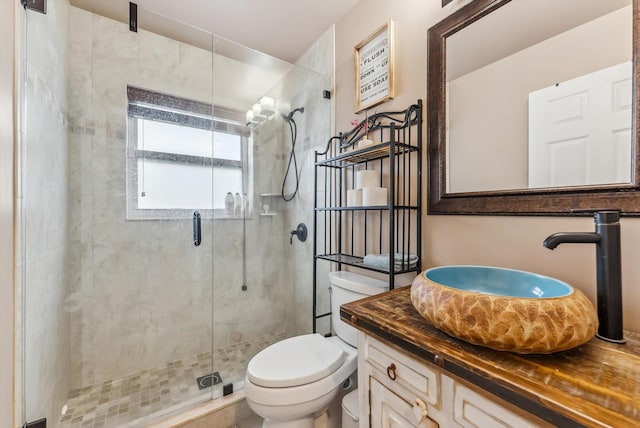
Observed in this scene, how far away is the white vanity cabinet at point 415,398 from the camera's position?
52 centimetres

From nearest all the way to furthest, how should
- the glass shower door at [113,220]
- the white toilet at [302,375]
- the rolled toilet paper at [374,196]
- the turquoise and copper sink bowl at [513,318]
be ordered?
the turquoise and copper sink bowl at [513,318] → the white toilet at [302,375] → the glass shower door at [113,220] → the rolled toilet paper at [374,196]

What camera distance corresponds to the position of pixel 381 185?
4.73 feet

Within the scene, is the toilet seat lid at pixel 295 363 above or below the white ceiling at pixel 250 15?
below

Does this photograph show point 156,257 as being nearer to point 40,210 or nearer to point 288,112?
point 40,210

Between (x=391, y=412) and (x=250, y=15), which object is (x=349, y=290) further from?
(x=250, y=15)

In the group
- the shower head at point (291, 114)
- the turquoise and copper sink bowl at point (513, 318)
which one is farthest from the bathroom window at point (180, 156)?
the turquoise and copper sink bowl at point (513, 318)

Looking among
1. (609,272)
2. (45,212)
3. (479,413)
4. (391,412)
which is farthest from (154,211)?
(609,272)

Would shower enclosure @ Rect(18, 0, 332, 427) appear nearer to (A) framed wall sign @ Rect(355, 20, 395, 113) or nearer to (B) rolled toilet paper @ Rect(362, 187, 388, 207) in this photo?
(A) framed wall sign @ Rect(355, 20, 395, 113)

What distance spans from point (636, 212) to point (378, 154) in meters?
0.95

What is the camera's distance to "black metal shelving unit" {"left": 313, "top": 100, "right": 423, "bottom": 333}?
48.2 inches

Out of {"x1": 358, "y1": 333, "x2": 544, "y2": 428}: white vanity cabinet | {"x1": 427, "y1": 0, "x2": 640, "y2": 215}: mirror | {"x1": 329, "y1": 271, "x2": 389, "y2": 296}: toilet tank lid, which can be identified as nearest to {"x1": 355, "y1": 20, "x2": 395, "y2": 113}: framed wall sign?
{"x1": 427, "y1": 0, "x2": 640, "y2": 215}: mirror

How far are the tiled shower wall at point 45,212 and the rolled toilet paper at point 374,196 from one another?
56.6 inches

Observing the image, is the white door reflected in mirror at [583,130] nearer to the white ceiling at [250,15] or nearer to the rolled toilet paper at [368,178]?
the rolled toilet paper at [368,178]

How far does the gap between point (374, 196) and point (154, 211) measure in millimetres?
1550
